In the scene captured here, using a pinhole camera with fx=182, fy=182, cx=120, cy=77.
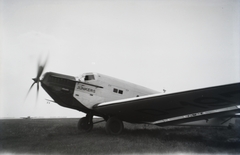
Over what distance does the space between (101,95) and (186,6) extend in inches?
188

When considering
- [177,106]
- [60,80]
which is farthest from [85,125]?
[177,106]

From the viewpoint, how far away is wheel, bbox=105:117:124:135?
7.21 m

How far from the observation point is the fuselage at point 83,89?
721cm

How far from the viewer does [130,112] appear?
23.7 ft

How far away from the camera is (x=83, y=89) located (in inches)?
302

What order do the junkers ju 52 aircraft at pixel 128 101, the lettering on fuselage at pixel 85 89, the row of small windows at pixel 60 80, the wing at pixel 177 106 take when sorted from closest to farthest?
1. the wing at pixel 177 106
2. the junkers ju 52 aircraft at pixel 128 101
3. the row of small windows at pixel 60 80
4. the lettering on fuselage at pixel 85 89

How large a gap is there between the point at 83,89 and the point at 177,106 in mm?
3817

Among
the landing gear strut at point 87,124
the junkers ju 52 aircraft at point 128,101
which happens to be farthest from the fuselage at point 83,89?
the landing gear strut at point 87,124

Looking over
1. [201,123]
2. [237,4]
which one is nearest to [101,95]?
[201,123]

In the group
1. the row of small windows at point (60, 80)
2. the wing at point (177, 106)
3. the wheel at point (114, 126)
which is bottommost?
the wheel at point (114, 126)

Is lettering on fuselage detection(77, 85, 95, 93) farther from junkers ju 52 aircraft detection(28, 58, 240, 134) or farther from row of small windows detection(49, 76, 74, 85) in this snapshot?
row of small windows detection(49, 76, 74, 85)

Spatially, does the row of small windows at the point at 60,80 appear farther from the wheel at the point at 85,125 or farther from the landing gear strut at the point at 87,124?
the wheel at the point at 85,125

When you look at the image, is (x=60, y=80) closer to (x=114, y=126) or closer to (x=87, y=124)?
(x=87, y=124)

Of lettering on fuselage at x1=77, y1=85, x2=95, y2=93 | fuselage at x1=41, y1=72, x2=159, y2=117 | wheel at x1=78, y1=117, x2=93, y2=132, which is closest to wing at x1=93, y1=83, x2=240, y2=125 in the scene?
fuselage at x1=41, y1=72, x2=159, y2=117
